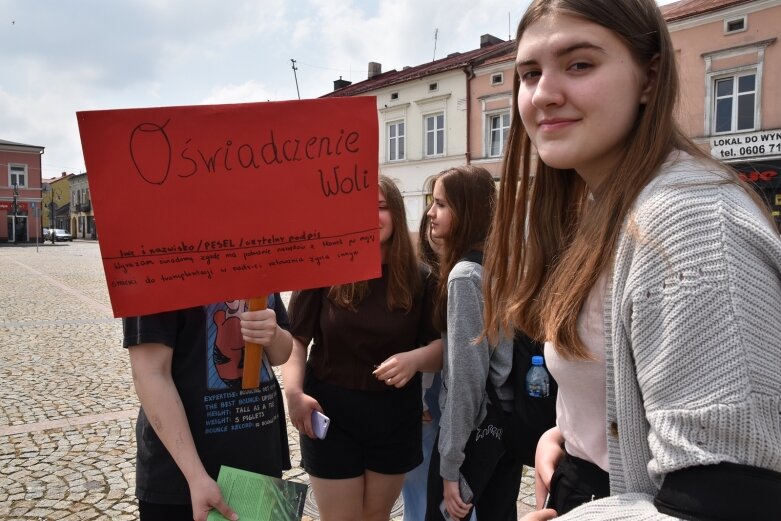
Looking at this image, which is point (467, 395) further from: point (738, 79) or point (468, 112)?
point (468, 112)

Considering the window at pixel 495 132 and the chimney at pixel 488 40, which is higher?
the chimney at pixel 488 40

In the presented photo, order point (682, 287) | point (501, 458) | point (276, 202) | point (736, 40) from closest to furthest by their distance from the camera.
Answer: point (682, 287), point (276, 202), point (501, 458), point (736, 40)

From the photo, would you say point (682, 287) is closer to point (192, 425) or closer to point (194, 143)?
point (194, 143)

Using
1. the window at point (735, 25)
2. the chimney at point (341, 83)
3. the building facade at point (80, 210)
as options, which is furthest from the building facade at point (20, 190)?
the window at point (735, 25)

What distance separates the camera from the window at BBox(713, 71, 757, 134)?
1476cm

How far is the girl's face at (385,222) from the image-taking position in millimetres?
2418

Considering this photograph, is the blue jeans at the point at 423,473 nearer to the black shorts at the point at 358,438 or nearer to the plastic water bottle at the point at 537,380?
the black shorts at the point at 358,438

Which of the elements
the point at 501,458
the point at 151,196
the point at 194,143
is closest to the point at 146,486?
the point at 151,196

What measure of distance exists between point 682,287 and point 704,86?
17.4 metres

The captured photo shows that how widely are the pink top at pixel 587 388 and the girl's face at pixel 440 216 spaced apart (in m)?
1.30

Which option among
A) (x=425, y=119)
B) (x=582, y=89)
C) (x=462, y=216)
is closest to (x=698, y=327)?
(x=582, y=89)

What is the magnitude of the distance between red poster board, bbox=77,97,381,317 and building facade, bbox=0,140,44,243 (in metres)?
50.2

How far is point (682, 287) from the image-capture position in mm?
695

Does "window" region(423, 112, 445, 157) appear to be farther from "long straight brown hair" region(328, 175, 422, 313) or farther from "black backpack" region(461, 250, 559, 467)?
"black backpack" region(461, 250, 559, 467)
